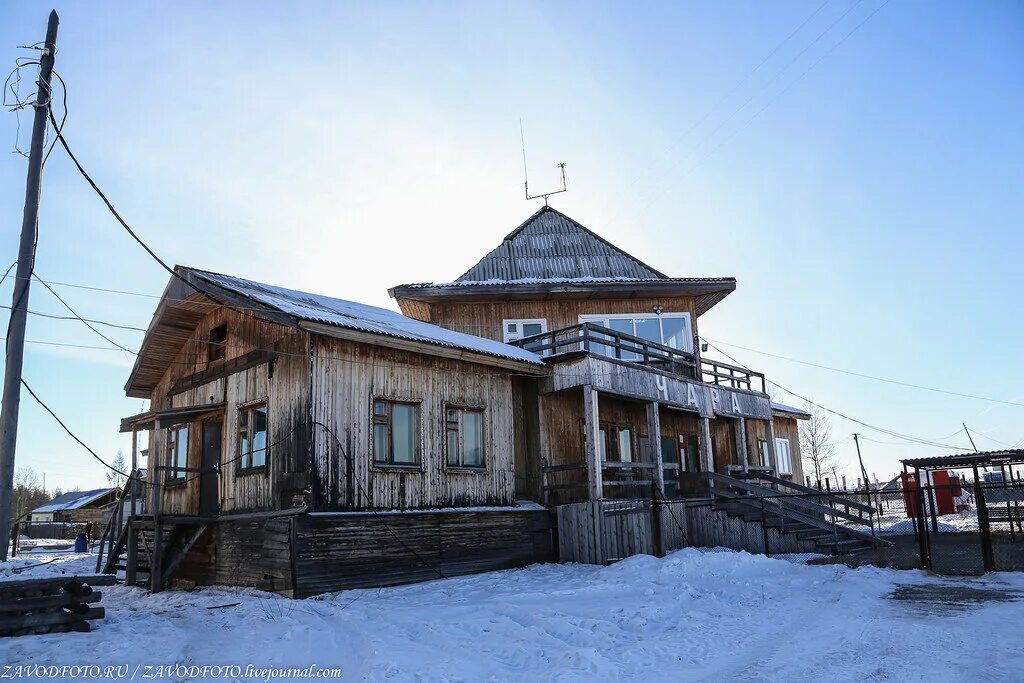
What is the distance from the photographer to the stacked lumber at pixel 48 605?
9.36m

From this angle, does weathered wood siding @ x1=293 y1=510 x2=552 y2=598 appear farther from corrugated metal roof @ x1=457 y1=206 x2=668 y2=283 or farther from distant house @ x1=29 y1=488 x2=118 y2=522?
distant house @ x1=29 y1=488 x2=118 y2=522

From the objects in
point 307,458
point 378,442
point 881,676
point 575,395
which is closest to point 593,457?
point 575,395

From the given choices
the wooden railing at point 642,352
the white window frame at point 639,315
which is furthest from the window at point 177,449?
the white window frame at point 639,315

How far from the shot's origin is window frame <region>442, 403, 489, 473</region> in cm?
1626

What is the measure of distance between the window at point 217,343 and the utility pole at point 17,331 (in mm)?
7084

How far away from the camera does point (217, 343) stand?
58.3 feet

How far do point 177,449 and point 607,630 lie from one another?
45.2 ft

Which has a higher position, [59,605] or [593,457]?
[593,457]

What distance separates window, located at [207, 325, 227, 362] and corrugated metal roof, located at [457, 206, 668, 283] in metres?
9.00

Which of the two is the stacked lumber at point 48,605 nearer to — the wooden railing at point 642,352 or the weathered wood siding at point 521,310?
the wooden railing at point 642,352

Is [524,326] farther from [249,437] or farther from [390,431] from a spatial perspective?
[249,437]

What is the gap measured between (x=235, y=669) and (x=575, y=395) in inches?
527

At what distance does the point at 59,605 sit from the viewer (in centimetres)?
990

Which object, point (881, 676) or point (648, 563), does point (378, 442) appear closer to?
point (648, 563)
